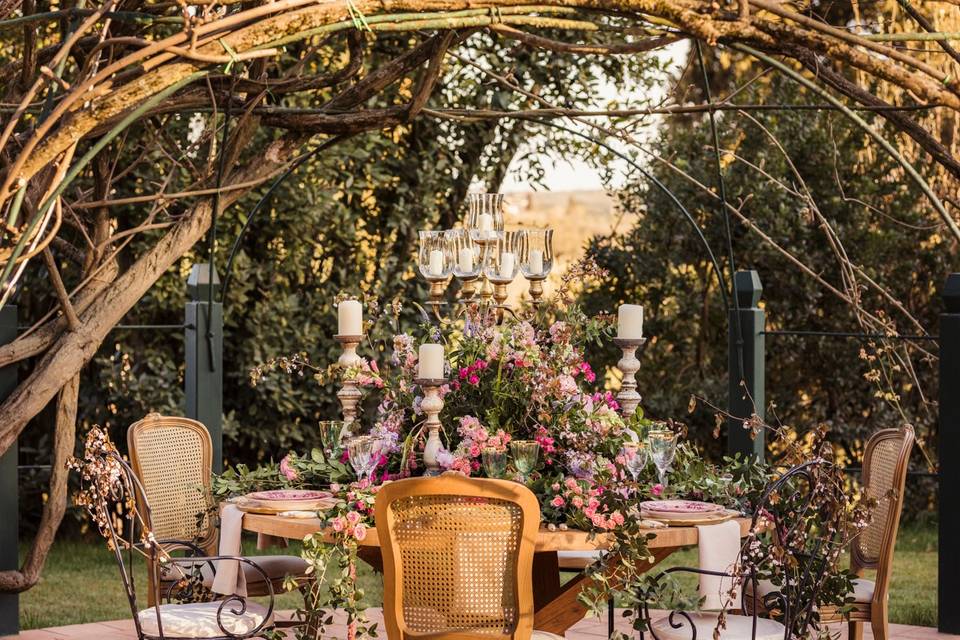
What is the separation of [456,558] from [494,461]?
0.49 metres

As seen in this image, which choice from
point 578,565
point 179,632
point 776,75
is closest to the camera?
point 179,632

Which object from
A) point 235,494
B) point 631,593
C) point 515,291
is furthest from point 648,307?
point 631,593

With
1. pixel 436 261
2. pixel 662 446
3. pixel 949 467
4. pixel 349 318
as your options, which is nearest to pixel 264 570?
pixel 349 318

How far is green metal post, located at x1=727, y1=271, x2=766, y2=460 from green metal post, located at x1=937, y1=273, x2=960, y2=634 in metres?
0.84

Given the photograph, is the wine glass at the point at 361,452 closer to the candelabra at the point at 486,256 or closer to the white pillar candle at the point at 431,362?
the white pillar candle at the point at 431,362

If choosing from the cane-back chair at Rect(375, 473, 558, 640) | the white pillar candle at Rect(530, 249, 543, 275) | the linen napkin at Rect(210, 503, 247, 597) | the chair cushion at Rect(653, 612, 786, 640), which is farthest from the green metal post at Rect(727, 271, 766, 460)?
the cane-back chair at Rect(375, 473, 558, 640)

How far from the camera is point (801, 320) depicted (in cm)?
811

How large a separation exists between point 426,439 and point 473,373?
0.24 metres

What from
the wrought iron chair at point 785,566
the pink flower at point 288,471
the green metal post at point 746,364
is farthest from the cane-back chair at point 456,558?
the green metal post at point 746,364

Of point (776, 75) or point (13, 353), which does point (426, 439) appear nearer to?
point (13, 353)

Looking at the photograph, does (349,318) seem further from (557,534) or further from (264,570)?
(557,534)

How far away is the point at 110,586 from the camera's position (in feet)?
22.1

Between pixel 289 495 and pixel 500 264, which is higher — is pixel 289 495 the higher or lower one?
the lower one

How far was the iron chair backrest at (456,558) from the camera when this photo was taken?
120 inches
